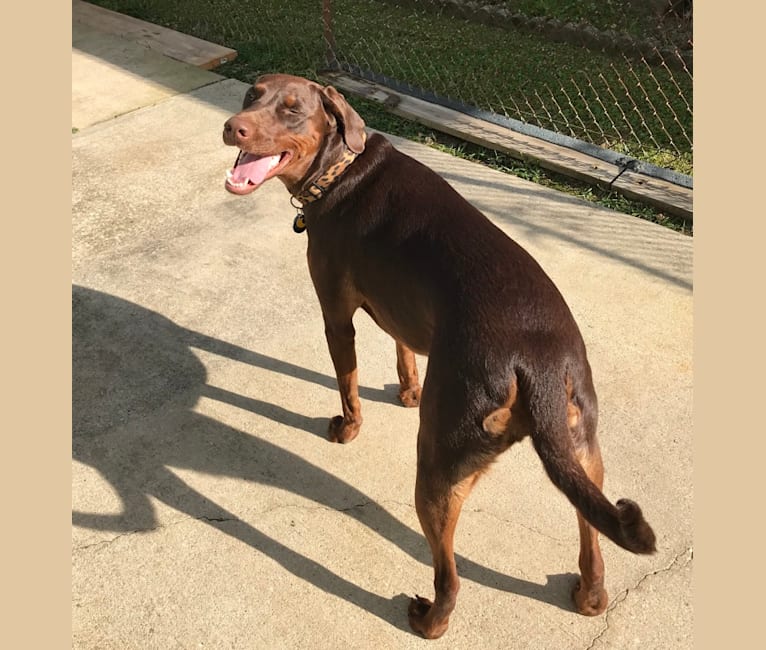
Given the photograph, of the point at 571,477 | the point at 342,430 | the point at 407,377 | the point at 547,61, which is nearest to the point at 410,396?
the point at 407,377

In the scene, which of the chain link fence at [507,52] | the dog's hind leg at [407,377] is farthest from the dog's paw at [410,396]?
the chain link fence at [507,52]

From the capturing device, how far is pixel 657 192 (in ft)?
16.1

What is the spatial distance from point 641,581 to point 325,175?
6.47 feet

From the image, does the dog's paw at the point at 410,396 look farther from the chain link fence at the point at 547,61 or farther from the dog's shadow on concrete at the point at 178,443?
the chain link fence at the point at 547,61

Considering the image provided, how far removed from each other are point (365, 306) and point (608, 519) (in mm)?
1433

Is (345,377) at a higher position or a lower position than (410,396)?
higher

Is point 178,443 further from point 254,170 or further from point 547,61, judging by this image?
point 547,61

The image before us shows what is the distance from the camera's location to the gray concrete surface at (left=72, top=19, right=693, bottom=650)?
276 cm

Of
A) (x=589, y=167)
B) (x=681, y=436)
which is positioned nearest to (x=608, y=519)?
(x=681, y=436)

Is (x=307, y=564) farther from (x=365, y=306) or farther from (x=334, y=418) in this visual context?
(x=365, y=306)

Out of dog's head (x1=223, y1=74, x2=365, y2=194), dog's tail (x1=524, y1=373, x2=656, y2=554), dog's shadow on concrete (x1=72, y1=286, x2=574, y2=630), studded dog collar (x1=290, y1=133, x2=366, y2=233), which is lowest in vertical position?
dog's shadow on concrete (x1=72, y1=286, x2=574, y2=630)

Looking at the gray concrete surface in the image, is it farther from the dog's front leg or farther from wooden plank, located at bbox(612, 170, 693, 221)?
wooden plank, located at bbox(612, 170, 693, 221)

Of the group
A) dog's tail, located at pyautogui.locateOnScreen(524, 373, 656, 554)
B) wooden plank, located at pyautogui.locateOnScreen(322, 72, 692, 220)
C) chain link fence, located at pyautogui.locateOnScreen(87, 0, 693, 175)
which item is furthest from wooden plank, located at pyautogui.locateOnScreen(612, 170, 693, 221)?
dog's tail, located at pyautogui.locateOnScreen(524, 373, 656, 554)

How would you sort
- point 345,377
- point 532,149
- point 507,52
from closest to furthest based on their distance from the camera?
point 345,377
point 532,149
point 507,52
